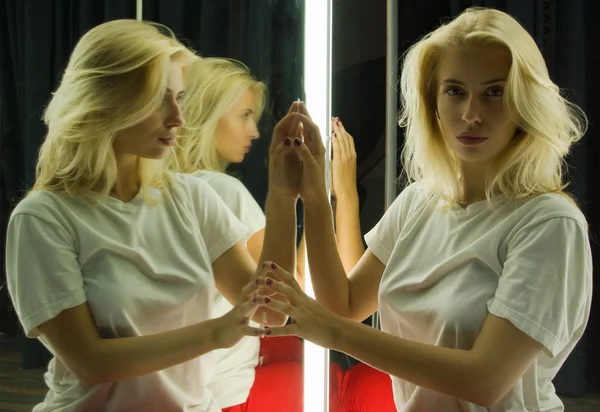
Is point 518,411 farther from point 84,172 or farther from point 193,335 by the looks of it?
point 84,172

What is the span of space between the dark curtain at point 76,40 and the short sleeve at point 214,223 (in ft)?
0.30

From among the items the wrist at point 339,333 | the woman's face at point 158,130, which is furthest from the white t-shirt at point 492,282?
the woman's face at point 158,130

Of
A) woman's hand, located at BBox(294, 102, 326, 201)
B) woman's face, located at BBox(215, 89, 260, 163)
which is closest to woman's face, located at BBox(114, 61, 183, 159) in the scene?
woman's face, located at BBox(215, 89, 260, 163)

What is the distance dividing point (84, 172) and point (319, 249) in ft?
1.38

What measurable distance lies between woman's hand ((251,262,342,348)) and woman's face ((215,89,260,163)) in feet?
0.87

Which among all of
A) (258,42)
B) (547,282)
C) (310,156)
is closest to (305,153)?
(310,156)

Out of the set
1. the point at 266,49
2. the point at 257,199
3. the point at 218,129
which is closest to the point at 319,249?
the point at 257,199

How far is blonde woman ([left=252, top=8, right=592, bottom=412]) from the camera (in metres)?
0.93

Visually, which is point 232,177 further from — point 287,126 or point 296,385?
point 296,385

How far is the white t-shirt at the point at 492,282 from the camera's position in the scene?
0.93m

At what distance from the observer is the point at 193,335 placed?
40.8 inches

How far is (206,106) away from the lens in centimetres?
116

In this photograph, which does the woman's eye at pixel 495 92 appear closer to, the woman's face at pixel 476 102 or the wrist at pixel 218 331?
the woman's face at pixel 476 102

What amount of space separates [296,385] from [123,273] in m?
0.45
